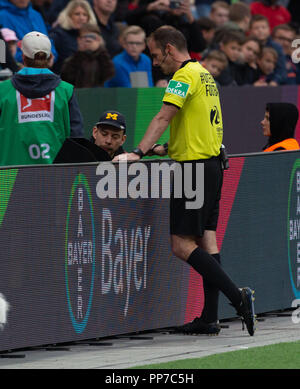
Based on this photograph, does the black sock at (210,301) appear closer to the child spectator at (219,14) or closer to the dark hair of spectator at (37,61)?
the dark hair of spectator at (37,61)

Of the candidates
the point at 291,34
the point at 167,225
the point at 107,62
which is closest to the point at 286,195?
the point at 167,225

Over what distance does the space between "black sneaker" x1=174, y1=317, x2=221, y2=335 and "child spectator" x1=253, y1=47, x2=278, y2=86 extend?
8.79 m

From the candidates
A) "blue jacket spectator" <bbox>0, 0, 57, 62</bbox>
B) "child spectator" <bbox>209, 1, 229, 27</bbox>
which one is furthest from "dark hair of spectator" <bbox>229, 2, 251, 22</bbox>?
"blue jacket spectator" <bbox>0, 0, 57, 62</bbox>

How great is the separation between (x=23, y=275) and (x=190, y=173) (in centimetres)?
148

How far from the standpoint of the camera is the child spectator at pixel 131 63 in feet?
45.9

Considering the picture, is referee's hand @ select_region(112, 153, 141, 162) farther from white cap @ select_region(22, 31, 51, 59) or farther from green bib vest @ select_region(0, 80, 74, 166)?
white cap @ select_region(22, 31, 51, 59)

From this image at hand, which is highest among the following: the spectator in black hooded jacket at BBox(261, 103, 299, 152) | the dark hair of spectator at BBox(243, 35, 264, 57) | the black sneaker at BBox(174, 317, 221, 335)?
the dark hair of spectator at BBox(243, 35, 264, 57)

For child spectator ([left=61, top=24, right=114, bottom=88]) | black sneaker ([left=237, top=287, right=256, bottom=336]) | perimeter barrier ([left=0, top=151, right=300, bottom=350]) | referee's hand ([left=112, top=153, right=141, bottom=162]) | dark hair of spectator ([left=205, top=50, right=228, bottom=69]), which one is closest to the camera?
perimeter barrier ([left=0, top=151, right=300, bottom=350])

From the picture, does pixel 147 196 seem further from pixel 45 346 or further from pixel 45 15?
pixel 45 15

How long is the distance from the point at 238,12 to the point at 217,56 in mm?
3261

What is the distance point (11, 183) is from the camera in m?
7.66

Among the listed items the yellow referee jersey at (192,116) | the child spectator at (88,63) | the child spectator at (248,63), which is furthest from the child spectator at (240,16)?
the yellow referee jersey at (192,116)

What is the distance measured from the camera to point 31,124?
906 centimetres

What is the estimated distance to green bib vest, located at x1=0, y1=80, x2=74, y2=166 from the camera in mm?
9031
